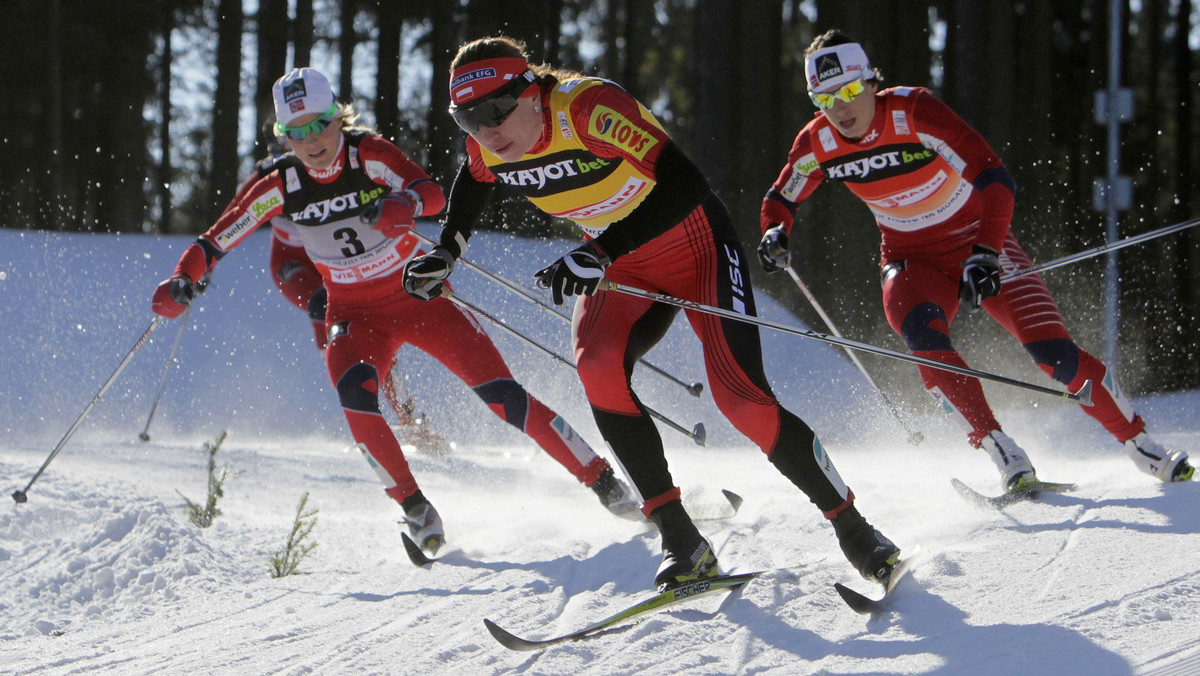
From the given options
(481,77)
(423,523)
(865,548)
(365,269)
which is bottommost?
(423,523)

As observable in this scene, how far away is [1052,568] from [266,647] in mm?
2349

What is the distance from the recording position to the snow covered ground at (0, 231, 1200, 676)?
9.50 ft

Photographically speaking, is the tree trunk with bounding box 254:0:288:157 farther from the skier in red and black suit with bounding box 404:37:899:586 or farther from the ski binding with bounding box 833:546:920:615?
the ski binding with bounding box 833:546:920:615

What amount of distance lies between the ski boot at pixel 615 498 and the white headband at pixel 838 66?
182cm

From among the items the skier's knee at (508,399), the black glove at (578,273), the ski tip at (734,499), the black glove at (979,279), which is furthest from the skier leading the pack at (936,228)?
the black glove at (578,273)

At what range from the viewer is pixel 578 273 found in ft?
10.3

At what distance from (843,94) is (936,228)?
74 cm

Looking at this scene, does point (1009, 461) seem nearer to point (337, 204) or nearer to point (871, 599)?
point (871, 599)

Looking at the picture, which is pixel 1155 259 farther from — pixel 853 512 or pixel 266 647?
pixel 266 647

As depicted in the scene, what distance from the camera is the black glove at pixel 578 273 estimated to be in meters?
3.14

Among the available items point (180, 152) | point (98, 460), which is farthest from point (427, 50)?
point (98, 460)

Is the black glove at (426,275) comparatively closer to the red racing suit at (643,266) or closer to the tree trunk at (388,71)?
the red racing suit at (643,266)

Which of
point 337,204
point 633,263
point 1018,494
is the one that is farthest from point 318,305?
point 1018,494

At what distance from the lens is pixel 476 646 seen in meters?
3.13
